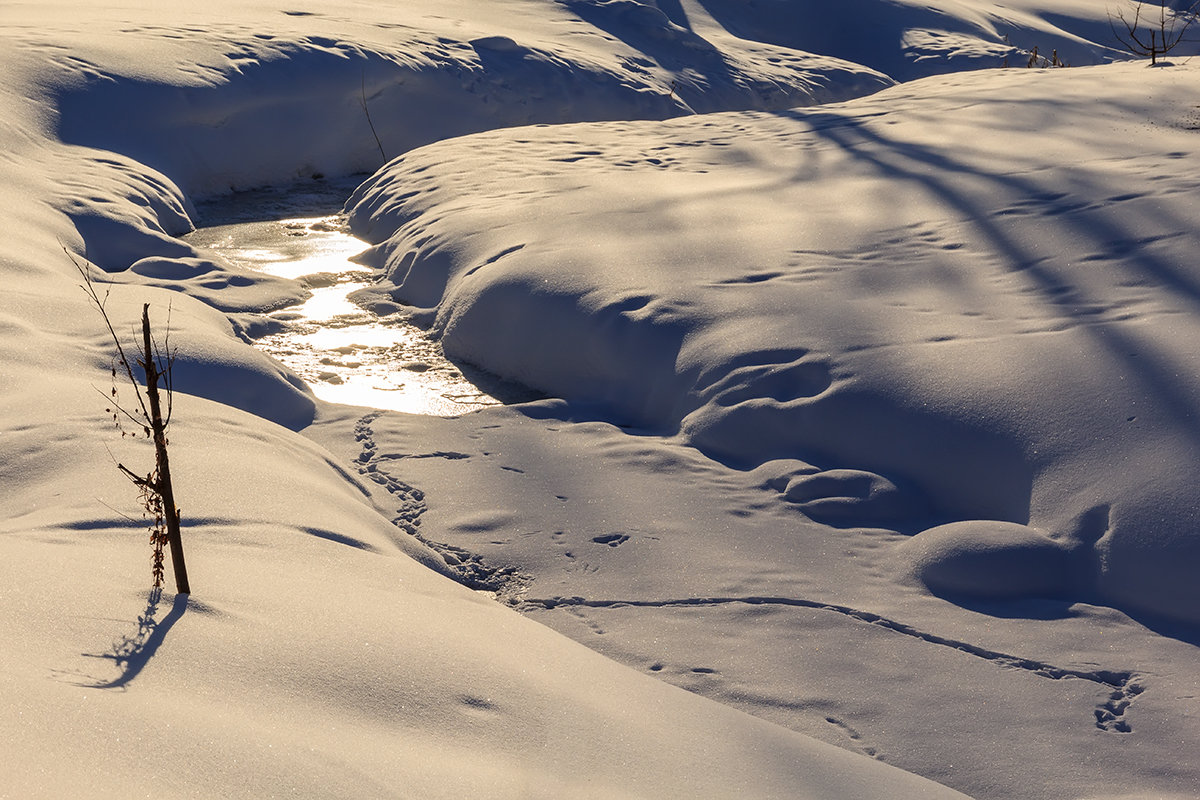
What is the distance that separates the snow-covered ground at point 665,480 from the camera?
1.66 meters

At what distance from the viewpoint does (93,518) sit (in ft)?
7.62

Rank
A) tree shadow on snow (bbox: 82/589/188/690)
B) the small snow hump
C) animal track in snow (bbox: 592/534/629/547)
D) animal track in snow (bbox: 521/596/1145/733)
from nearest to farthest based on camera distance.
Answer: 1. tree shadow on snow (bbox: 82/589/188/690)
2. animal track in snow (bbox: 521/596/1145/733)
3. the small snow hump
4. animal track in snow (bbox: 592/534/629/547)

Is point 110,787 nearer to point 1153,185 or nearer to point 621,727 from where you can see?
point 621,727

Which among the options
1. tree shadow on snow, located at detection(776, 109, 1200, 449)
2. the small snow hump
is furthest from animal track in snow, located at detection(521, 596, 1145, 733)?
tree shadow on snow, located at detection(776, 109, 1200, 449)

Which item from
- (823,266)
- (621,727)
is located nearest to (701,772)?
(621,727)

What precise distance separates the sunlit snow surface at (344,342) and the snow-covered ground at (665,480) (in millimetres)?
160

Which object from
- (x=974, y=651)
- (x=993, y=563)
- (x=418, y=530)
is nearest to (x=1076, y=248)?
(x=993, y=563)

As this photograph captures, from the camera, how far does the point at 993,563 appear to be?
274 centimetres

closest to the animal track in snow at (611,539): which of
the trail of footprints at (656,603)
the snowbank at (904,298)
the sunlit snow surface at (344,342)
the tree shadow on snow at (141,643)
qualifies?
the trail of footprints at (656,603)

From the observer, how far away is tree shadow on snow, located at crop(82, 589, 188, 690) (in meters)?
1.52

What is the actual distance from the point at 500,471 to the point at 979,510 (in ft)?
5.05

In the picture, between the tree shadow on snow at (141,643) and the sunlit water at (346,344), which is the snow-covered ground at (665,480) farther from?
the sunlit water at (346,344)

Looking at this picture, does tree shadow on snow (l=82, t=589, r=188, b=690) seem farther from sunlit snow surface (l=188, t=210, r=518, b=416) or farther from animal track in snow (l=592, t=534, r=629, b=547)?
sunlit snow surface (l=188, t=210, r=518, b=416)

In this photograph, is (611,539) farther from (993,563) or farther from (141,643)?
(141,643)
